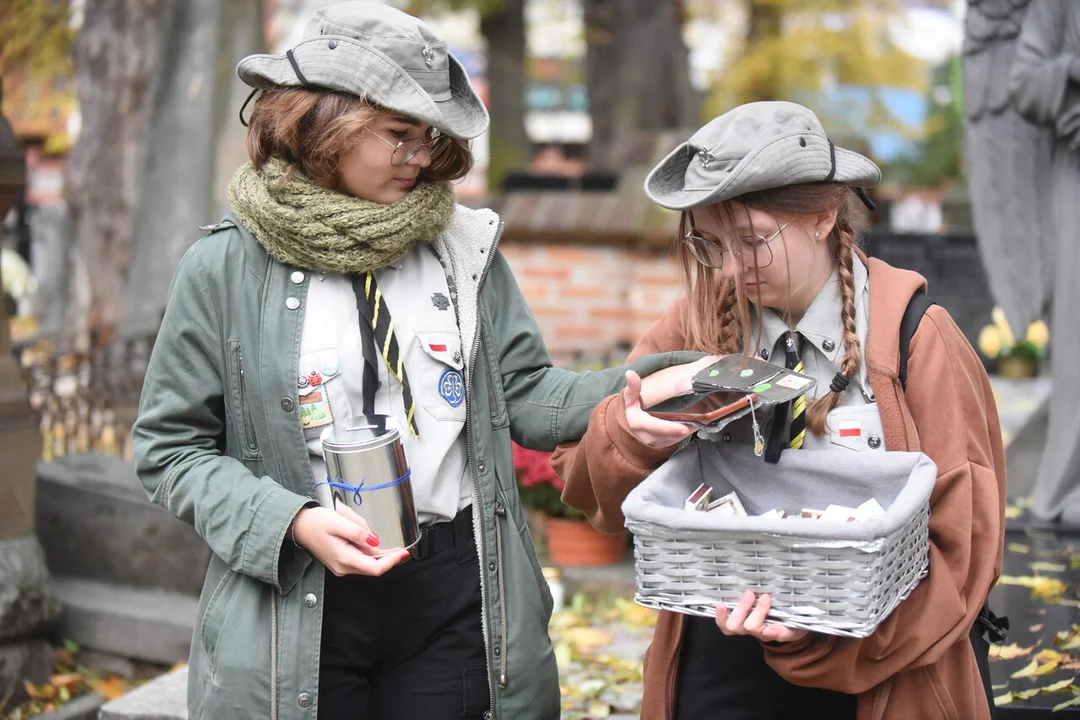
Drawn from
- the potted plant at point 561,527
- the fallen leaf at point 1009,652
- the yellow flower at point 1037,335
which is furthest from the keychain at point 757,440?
the yellow flower at point 1037,335

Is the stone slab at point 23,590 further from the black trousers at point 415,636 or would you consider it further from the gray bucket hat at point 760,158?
the gray bucket hat at point 760,158

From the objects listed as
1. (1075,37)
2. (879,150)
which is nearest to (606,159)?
(1075,37)

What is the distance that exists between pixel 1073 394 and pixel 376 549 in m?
4.78

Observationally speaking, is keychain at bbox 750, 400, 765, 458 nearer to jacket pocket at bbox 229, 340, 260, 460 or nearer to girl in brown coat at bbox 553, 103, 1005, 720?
girl in brown coat at bbox 553, 103, 1005, 720

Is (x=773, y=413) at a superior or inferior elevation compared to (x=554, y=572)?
superior

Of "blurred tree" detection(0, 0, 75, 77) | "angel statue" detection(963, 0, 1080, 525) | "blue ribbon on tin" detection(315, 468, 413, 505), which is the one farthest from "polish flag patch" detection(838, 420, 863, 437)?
"blurred tree" detection(0, 0, 75, 77)

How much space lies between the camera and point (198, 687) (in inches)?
88.6

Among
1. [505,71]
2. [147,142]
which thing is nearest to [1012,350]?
[505,71]

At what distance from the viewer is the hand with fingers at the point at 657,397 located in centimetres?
217

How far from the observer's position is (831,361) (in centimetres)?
222

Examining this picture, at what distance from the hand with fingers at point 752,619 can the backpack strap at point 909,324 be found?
50 cm

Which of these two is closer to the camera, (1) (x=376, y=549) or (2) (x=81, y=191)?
(1) (x=376, y=549)

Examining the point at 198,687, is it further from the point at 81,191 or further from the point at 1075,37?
the point at 81,191

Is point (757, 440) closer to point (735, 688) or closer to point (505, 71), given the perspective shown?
point (735, 688)
